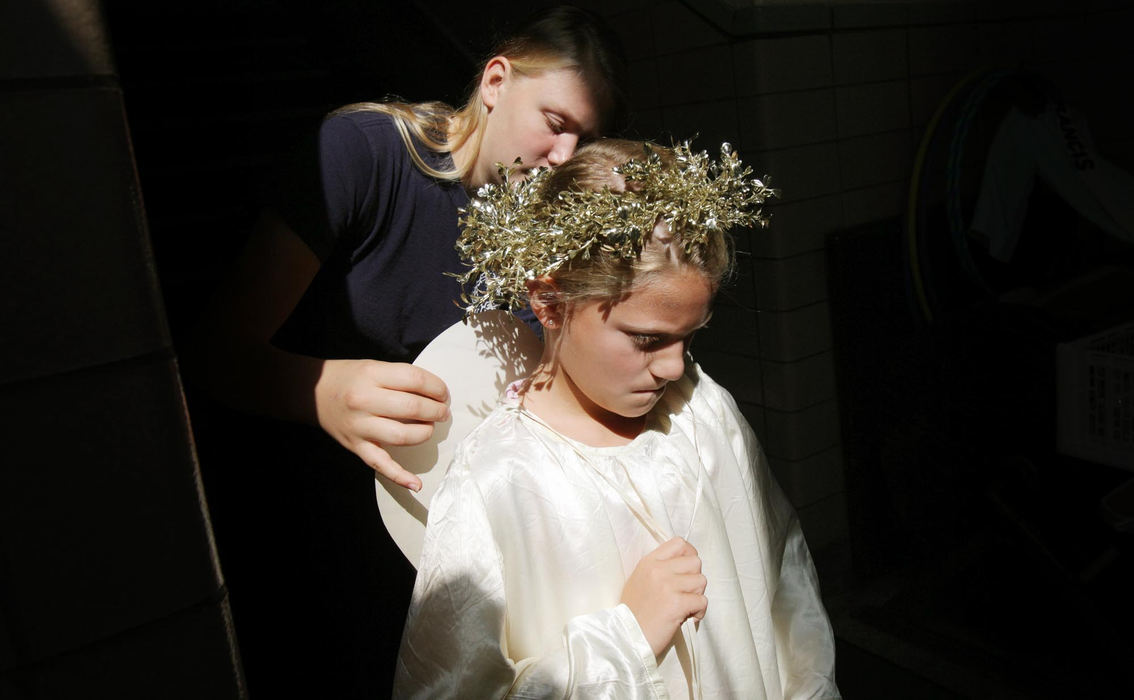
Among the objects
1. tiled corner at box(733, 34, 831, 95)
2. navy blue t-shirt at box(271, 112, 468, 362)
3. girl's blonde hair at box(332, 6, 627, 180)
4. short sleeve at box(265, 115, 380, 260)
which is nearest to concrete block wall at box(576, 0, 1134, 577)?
tiled corner at box(733, 34, 831, 95)

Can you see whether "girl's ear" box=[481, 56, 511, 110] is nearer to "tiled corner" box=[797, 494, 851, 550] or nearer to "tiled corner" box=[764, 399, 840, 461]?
"tiled corner" box=[764, 399, 840, 461]

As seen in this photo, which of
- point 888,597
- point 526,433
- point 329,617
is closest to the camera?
point 526,433

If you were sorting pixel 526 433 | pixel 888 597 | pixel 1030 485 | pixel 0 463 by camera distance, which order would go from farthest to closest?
pixel 888 597
pixel 1030 485
pixel 526 433
pixel 0 463

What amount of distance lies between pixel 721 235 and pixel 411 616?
81cm

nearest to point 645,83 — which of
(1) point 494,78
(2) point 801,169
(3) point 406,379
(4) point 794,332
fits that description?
(2) point 801,169

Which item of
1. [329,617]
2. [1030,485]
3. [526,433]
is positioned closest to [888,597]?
[1030,485]

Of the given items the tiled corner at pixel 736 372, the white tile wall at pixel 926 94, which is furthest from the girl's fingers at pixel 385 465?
the white tile wall at pixel 926 94

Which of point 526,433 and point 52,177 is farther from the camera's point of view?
point 526,433

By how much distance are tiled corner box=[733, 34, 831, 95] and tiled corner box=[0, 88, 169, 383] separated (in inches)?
94.5

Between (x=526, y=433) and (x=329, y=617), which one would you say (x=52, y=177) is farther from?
(x=329, y=617)

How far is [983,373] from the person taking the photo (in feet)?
11.0

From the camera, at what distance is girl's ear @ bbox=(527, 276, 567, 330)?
56.5 inches

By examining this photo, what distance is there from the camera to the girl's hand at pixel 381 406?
1413mm

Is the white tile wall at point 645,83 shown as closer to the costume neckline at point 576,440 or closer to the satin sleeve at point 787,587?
the satin sleeve at point 787,587
